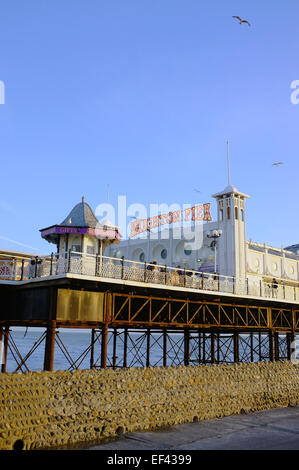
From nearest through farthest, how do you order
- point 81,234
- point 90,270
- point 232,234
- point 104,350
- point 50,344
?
point 50,344, point 90,270, point 104,350, point 81,234, point 232,234

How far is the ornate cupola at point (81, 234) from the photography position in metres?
27.2

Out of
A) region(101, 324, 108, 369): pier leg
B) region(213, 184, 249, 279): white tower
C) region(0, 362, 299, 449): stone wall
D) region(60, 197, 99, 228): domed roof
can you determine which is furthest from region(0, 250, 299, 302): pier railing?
region(213, 184, 249, 279): white tower

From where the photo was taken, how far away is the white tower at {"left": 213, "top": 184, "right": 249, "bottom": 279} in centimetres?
5162

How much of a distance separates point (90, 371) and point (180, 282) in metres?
9.43

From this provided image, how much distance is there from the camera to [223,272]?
5238cm

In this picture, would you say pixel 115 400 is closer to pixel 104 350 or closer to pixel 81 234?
pixel 104 350

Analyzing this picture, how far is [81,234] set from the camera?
2744 cm

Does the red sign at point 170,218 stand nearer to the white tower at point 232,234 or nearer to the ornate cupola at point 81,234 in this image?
the white tower at point 232,234

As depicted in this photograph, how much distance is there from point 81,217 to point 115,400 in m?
13.2

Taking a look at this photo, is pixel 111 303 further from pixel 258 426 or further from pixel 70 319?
pixel 258 426

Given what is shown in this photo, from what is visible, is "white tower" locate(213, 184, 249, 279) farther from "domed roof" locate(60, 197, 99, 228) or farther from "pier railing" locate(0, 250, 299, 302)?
"domed roof" locate(60, 197, 99, 228)

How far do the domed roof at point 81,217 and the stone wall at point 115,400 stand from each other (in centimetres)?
1096

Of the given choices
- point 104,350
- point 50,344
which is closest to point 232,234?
point 104,350

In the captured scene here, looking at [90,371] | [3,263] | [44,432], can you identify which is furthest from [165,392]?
[3,263]
